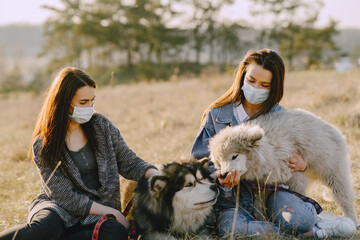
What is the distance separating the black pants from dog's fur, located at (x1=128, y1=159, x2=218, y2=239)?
1.02 ft

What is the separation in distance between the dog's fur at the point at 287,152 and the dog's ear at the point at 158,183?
0.62 m

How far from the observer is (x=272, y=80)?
3.64m

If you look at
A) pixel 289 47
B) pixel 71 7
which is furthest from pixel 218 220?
pixel 71 7

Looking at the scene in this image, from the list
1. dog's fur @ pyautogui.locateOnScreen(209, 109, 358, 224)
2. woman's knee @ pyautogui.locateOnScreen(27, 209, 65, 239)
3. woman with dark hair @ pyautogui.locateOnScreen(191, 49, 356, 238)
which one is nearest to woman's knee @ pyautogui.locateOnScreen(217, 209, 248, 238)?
woman with dark hair @ pyautogui.locateOnScreen(191, 49, 356, 238)

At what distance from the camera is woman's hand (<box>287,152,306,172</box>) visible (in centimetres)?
333

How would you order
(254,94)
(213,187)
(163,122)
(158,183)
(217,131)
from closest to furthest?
(158,183), (213,187), (254,94), (217,131), (163,122)

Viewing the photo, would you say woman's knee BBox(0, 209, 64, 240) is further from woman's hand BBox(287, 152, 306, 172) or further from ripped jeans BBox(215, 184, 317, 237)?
woman's hand BBox(287, 152, 306, 172)

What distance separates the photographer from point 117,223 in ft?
9.74

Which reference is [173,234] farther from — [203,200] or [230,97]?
[230,97]

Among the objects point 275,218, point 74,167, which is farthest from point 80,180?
point 275,218

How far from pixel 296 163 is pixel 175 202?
49.9 inches

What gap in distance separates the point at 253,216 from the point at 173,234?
902 mm

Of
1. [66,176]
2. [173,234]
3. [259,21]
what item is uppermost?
[259,21]

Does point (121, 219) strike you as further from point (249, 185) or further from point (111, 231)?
point (249, 185)
